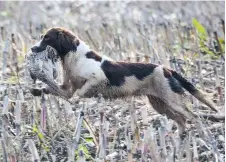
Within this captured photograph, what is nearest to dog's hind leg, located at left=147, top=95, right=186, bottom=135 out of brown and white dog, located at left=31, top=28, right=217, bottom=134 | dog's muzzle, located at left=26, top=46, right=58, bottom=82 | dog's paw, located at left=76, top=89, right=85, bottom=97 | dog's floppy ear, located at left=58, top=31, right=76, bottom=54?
brown and white dog, located at left=31, top=28, right=217, bottom=134

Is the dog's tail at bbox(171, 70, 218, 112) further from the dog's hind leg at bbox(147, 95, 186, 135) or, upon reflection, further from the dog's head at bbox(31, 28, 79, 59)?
the dog's head at bbox(31, 28, 79, 59)

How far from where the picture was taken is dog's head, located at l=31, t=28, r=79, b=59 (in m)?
6.28

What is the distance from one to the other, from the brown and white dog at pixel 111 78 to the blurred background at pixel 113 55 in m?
0.15

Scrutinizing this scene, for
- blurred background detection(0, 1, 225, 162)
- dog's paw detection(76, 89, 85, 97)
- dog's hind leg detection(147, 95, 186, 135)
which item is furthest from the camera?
dog's hind leg detection(147, 95, 186, 135)

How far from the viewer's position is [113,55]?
832 centimetres

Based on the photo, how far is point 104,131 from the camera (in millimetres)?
4930

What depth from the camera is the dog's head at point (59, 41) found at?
628 centimetres

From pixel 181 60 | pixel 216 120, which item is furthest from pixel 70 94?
pixel 181 60

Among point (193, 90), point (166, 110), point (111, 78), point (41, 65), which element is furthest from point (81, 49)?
point (193, 90)

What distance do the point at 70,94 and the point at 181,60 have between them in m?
2.08

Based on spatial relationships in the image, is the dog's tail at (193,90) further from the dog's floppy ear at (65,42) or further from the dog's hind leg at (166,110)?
the dog's floppy ear at (65,42)

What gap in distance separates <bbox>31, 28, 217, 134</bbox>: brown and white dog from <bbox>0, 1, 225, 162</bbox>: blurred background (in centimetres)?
15

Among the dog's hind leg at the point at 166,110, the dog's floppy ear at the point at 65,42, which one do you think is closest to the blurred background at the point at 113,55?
the dog's hind leg at the point at 166,110

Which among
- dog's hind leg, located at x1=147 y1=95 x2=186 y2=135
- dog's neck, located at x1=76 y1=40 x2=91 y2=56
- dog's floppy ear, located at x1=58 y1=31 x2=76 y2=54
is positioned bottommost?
dog's hind leg, located at x1=147 y1=95 x2=186 y2=135
